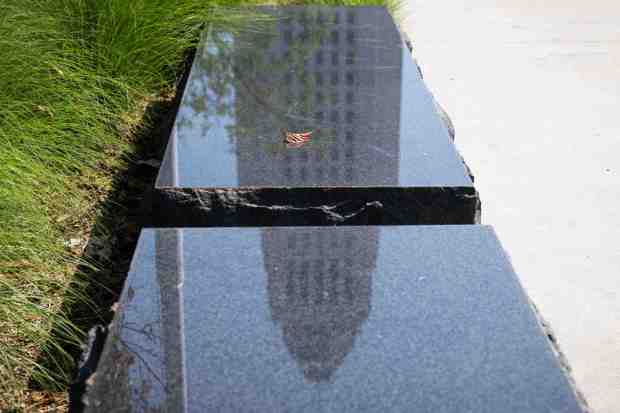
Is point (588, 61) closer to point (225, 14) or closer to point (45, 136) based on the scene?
point (225, 14)

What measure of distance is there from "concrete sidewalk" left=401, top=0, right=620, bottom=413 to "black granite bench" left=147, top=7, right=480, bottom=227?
0.74 metres

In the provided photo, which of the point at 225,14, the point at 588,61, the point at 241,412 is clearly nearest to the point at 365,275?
the point at 241,412

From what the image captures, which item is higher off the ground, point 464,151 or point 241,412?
point 241,412

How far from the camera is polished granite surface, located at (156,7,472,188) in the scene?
11.4 ft

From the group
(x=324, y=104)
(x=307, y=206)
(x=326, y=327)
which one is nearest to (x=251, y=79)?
(x=324, y=104)

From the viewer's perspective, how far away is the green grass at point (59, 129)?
3.14 m

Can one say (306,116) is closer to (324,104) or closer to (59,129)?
(324,104)

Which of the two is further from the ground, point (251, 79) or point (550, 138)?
point (251, 79)

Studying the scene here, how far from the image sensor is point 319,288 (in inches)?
109

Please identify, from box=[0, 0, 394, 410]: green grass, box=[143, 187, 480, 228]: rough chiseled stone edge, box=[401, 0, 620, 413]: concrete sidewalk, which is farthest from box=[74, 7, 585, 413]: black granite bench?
box=[401, 0, 620, 413]: concrete sidewalk

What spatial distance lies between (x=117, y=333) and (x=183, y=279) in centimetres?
35

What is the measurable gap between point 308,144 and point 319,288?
3.74 ft

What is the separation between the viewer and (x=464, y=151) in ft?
18.1

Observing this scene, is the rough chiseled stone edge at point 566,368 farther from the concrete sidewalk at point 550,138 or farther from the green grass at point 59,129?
the green grass at point 59,129
